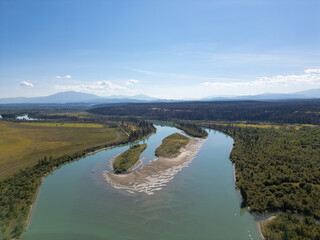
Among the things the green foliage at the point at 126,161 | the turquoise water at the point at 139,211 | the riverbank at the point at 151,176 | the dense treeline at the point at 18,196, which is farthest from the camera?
the green foliage at the point at 126,161

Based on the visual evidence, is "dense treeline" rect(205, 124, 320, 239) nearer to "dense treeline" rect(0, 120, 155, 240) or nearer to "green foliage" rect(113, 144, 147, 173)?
"green foliage" rect(113, 144, 147, 173)

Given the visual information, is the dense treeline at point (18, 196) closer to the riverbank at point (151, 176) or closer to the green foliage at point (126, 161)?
the riverbank at point (151, 176)

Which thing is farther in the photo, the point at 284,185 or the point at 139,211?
the point at 284,185

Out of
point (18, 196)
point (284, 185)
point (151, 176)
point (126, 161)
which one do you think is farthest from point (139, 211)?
point (284, 185)

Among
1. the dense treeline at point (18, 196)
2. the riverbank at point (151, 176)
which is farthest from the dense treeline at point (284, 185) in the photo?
the dense treeline at point (18, 196)

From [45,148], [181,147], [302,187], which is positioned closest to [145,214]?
[302,187]

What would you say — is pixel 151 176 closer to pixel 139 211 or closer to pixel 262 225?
pixel 139 211

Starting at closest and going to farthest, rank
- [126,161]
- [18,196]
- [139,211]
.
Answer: [139,211]
[18,196]
[126,161]
